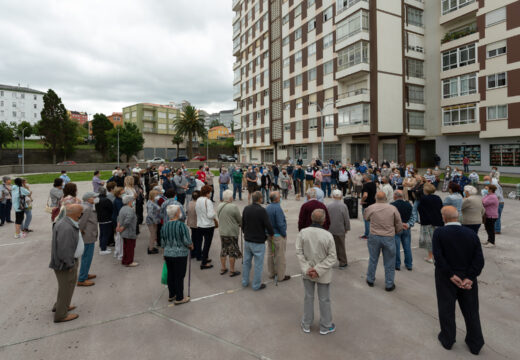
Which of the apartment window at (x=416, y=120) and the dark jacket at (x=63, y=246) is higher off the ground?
the apartment window at (x=416, y=120)

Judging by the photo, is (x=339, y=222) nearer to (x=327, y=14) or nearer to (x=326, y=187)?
(x=326, y=187)

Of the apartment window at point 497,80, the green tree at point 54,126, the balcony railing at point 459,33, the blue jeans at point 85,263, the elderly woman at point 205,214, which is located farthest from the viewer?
the green tree at point 54,126

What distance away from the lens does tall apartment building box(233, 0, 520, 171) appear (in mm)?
27828

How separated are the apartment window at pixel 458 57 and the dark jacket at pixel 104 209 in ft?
119

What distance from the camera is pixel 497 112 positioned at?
27375 millimetres

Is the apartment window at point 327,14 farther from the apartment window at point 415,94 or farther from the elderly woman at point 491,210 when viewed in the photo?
the elderly woman at point 491,210

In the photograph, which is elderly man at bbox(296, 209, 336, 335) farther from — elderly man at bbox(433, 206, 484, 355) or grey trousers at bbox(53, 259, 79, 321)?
grey trousers at bbox(53, 259, 79, 321)

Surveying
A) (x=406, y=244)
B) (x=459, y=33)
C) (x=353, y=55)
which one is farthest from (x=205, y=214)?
(x=459, y=33)

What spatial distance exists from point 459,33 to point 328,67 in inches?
546

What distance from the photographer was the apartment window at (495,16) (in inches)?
1028

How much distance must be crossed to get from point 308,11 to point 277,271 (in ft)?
134

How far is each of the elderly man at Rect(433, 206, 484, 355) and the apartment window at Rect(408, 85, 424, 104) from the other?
114 ft

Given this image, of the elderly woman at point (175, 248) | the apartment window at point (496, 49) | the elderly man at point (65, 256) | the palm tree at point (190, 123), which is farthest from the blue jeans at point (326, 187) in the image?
the palm tree at point (190, 123)

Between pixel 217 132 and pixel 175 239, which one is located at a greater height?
pixel 217 132
